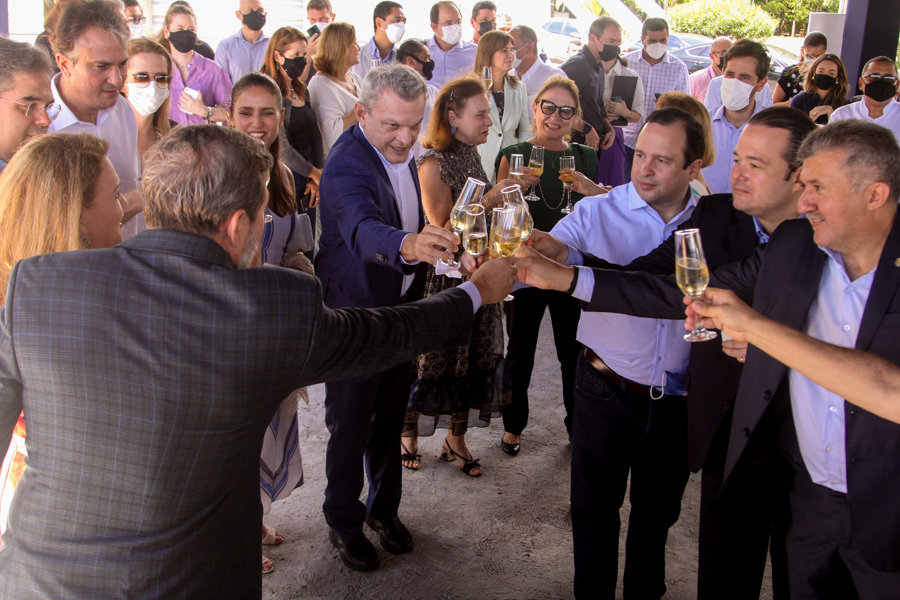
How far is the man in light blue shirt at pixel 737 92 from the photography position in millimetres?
5027

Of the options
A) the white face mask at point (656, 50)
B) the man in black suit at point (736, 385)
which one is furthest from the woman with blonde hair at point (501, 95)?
the man in black suit at point (736, 385)

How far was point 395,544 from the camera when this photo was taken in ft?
10.5

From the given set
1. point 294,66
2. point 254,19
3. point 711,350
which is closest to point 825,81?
point 294,66

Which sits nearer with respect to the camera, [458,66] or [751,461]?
[751,461]

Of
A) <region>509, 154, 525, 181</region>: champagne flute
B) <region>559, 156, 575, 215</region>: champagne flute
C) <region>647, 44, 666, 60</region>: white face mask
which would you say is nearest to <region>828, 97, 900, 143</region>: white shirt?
<region>647, 44, 666, 60</region>: white face mask

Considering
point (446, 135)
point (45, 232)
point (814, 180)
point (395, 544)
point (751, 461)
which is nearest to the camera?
point (45, 232)

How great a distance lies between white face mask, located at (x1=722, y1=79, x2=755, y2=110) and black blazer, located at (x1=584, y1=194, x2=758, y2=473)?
2850mm

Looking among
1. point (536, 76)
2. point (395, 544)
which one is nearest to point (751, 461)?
point (395, 544)

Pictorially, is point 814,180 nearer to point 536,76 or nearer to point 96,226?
point 96,226

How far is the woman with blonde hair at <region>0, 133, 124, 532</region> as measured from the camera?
1.80 meters

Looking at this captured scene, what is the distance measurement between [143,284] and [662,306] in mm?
1646

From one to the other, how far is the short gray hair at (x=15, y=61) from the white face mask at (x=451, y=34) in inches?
173

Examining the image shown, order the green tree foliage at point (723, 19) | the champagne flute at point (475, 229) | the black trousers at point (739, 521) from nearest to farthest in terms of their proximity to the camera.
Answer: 1. the black trousers at point (739, 521)
2. the champagne flute at point (475, 229)
3. the green tree foliage at point (723, 19)

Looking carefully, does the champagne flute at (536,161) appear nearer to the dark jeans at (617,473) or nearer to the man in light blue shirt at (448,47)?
the dark jeans at (617,473)
